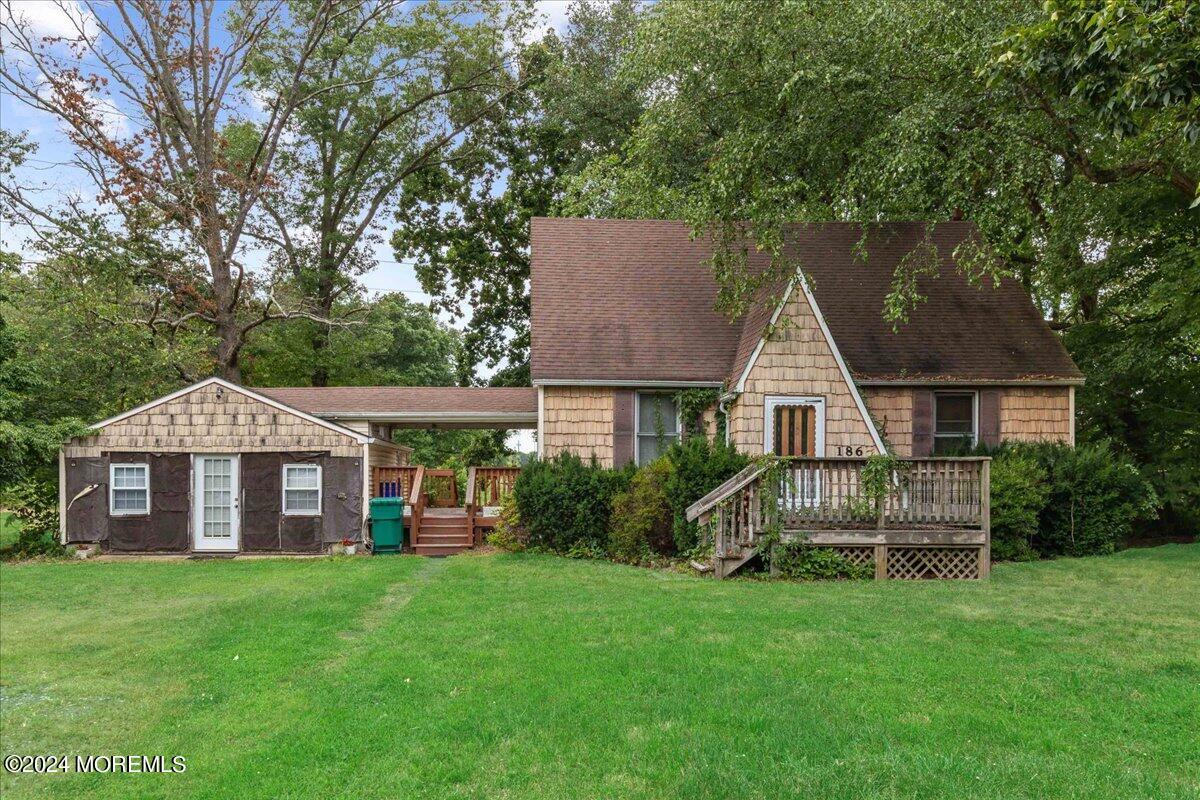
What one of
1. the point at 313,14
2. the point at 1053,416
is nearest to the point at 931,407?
the point at 1053,416

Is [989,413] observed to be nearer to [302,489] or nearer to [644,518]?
[644,518]

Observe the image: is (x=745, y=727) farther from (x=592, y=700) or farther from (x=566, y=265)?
(x=566, y=265)

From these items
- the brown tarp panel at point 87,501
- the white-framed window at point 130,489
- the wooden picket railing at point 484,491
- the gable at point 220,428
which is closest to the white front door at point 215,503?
the gable at point 220,428

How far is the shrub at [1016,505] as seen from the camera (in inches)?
505

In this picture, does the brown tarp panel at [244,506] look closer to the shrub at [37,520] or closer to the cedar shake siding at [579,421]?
the shrub at [37,520]

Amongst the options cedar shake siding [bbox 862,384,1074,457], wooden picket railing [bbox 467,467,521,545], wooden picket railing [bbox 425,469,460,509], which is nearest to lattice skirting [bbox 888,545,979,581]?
cedar shake siding [bbox 862,384,1074,457]

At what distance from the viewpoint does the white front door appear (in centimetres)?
1527

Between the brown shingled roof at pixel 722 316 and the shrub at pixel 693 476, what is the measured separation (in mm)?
2361

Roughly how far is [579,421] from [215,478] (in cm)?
734

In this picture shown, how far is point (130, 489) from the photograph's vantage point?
1520 centimetres

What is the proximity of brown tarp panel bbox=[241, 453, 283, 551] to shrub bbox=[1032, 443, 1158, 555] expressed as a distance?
14.3 metres

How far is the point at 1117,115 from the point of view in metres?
A: 8.43

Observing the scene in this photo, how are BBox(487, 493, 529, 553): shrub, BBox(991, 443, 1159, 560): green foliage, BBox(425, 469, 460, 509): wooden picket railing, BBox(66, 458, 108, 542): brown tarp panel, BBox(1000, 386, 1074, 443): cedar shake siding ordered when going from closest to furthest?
BBox(991, 443, 1159, 560): green foliage → BBox(487, 493, 529, 553): shrub → BBox(66, 458, 108, 542): brown tarp panel → BBox(1000, 386, 1074, 443): cedar shake siding → BBox(425, 469, 460, 509): wooden picket railing

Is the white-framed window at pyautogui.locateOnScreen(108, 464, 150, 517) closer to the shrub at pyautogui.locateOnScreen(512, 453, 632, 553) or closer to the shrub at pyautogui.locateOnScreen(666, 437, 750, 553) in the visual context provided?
the shrub at pyautogui.locateOnScreen(512, 453, 632, 553)
